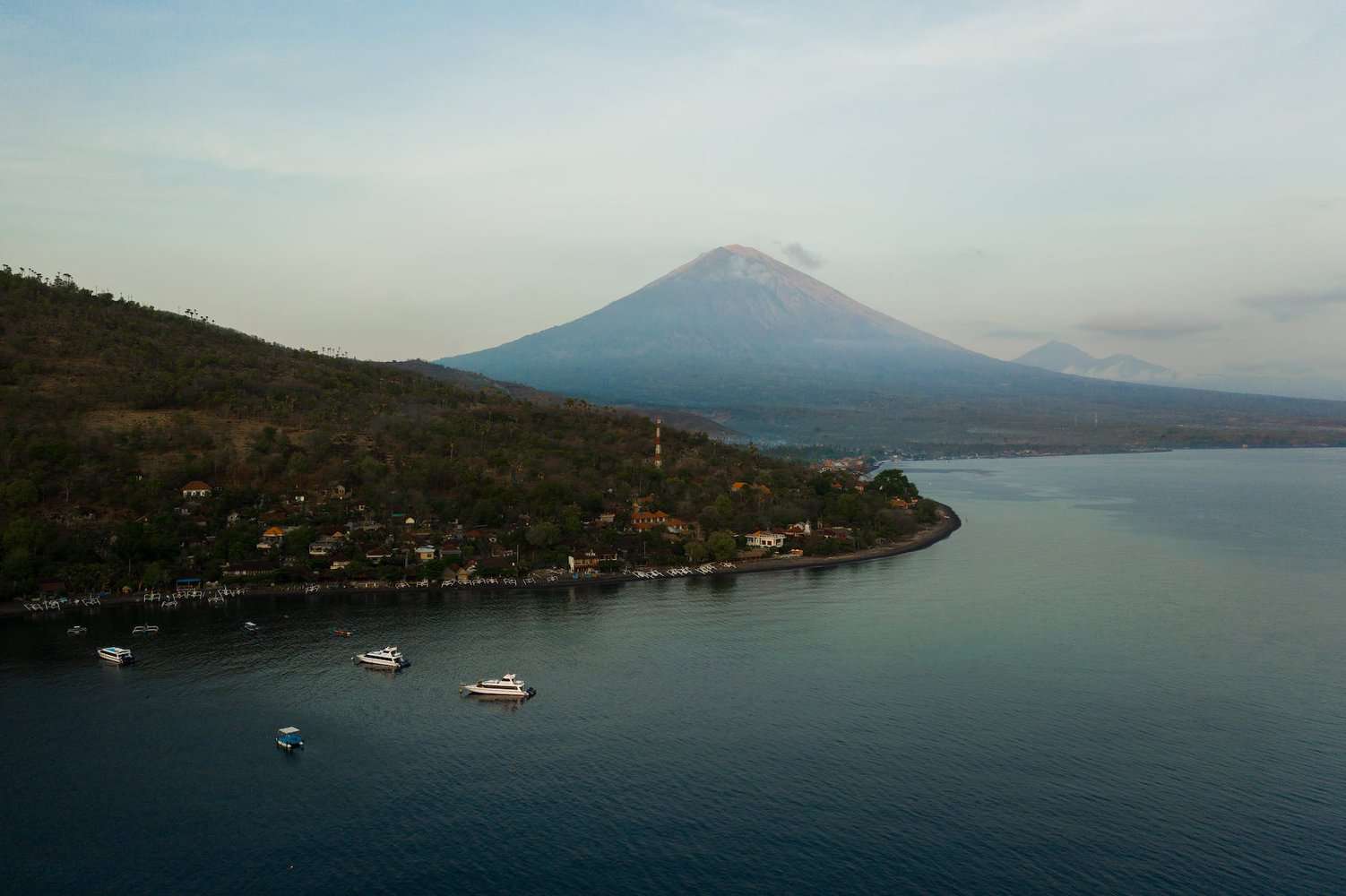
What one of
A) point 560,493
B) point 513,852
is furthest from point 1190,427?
point 513,852

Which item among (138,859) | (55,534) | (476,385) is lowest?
(138,859)

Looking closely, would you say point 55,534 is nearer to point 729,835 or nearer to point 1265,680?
point 729,835

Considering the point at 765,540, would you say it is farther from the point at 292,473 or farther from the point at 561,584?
the point at 292,473

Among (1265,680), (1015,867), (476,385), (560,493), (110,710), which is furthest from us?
(476,385)

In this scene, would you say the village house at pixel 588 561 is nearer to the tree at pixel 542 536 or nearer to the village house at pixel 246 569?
the tree at pixel 542 536

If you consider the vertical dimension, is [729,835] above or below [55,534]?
below

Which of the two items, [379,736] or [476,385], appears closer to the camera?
[379,736]

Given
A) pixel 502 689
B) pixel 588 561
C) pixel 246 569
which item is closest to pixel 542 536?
pixel 588 561

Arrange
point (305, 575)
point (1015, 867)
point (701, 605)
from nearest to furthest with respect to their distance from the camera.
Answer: point (1015, 867), point (701, 605), point (305, 575)

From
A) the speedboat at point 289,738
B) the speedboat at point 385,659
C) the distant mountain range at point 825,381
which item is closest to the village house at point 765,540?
the speedboat at point 385,659
